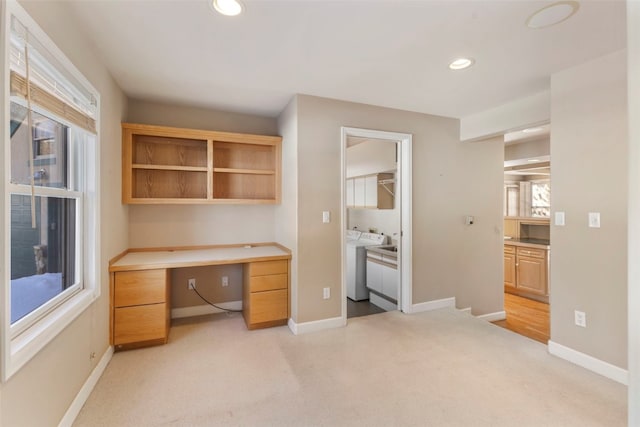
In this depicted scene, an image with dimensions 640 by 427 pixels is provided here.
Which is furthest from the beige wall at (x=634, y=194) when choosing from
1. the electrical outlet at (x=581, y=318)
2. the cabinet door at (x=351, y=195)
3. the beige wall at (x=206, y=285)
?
the cabinet door at (x=351, y=195)

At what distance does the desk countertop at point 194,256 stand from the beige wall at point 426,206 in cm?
48

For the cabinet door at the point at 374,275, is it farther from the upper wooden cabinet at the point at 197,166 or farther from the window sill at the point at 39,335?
the window sill at the point at 39,335

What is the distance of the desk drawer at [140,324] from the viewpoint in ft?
8.07

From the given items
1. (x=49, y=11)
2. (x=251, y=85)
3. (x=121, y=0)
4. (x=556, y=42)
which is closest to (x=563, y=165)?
(x=556, y=42)

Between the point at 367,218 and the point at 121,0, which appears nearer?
the point at 121,0

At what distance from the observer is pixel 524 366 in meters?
2.29

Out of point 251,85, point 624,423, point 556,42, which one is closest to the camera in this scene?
point 624,423

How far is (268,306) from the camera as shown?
2.98m

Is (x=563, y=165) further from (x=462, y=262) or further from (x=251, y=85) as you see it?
(x=251, y=85)

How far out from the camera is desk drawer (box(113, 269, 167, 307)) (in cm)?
246

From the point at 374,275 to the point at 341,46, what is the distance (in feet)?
10.1

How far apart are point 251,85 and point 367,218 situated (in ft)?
10.6

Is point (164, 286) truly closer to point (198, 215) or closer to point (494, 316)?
point (198, 215)

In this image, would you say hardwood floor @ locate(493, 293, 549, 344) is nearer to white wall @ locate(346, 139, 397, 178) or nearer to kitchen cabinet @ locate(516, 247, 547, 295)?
kitchen cabinet @ locate(516, 247, 547, 295)
